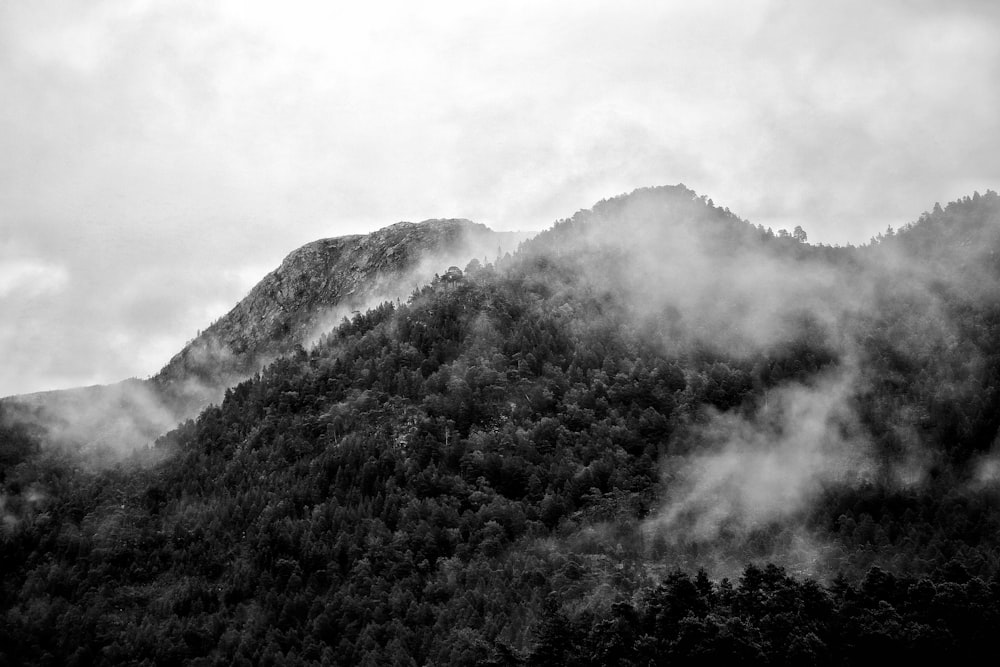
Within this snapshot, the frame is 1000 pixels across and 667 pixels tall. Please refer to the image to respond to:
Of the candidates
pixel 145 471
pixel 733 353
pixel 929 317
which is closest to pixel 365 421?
pixel 145 471

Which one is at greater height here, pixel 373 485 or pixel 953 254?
pixel 953 254

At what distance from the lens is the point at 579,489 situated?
141125mm

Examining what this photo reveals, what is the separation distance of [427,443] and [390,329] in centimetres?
4337

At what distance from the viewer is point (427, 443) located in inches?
6063

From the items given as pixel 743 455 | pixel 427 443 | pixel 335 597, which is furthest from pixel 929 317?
pixel 335 597

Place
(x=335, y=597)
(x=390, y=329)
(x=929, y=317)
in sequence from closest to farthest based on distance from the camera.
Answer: (x=335, y=597) < (x=929, y=317) < (x=390, y=329)

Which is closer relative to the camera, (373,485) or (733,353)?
(373,485)

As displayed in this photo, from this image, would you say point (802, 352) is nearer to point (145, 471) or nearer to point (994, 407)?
point (994, 407)

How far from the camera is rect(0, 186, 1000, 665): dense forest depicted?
330 feet

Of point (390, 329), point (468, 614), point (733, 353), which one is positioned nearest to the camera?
point (468, 614)

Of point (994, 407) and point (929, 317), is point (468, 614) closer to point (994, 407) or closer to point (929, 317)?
point (994, 407)

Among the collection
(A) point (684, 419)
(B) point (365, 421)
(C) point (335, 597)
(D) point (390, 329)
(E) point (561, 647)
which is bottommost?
(E) point (561, 647)

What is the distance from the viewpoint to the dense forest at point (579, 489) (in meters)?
101

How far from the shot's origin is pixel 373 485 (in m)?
149
